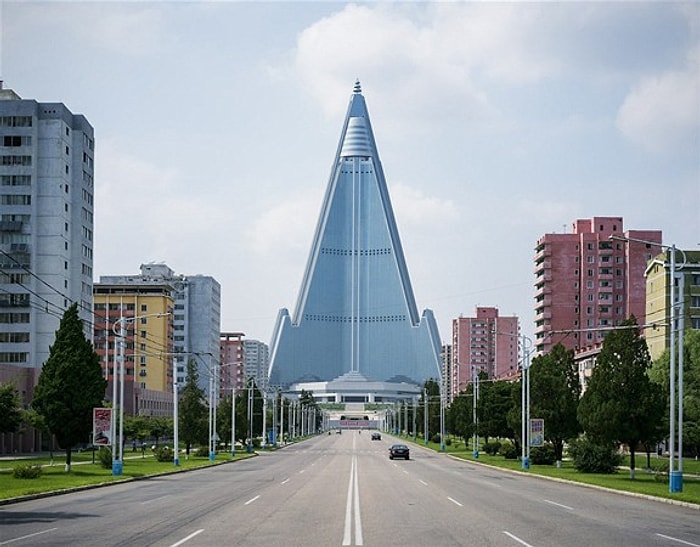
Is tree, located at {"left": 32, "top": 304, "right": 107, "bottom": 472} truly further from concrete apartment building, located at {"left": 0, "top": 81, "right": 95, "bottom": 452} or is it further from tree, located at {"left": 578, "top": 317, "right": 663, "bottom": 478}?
concrete apartment building, located at {"left": 0, "top": 81, "right": 95, "bottom": 452}

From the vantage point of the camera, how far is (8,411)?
220ft

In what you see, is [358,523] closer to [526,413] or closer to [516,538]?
[516,538]

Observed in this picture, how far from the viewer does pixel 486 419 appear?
9212cm

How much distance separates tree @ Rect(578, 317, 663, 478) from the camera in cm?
5144

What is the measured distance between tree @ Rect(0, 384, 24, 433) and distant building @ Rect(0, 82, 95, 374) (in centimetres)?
3996

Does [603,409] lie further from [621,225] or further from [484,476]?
[621,225]

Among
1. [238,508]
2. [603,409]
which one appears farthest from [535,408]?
[238,508]

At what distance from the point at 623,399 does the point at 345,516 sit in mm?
27410

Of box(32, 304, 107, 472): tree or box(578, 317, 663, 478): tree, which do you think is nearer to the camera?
box(578, 317, 663, 478): tree

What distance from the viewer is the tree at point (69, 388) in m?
56.2

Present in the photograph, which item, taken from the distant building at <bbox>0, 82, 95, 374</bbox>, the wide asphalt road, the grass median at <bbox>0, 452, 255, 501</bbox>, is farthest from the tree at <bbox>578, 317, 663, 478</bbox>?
the distant building at <bbox>0, 82, 95, 374</bbox>

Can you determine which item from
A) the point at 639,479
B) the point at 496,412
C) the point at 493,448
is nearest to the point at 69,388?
the point at 639,479

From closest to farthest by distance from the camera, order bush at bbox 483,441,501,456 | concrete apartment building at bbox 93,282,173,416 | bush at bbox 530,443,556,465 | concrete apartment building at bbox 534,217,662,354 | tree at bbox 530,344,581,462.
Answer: tree at bbox 530,344,581,462
bush at bbox 530,443,556,465
bush at bbox 483,441,501,456
concrete apartment building at bbox 534,217,662,354
concrete apartment building at bbox 93,282,173,416

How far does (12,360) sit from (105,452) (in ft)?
173
